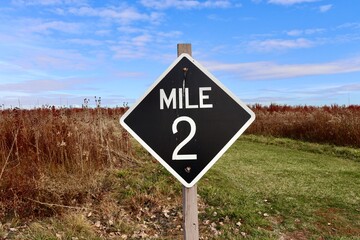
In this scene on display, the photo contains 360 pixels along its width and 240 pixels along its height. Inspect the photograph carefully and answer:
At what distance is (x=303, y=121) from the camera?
17453mm

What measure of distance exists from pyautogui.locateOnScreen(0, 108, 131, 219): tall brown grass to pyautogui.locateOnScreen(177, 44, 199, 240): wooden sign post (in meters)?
3.46

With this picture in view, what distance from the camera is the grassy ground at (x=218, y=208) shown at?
4.91 m

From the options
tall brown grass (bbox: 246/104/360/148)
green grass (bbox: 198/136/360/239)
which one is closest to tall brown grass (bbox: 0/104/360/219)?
green grass (bbox: 198/136/360/239)

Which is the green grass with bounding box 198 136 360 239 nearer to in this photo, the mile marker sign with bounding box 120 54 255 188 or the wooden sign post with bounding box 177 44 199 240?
the wooden sign post with bounding box 177 44 199 240

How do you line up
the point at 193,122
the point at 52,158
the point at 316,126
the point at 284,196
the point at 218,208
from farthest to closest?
the point at 316,126
the point at 52,158
the point at 284,196
the point at 218,208
the point at 193,122

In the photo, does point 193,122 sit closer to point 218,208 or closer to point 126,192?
point 218,208

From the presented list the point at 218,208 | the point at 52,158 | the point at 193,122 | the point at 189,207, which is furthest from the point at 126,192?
the point at 193,122

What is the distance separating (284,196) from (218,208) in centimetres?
167

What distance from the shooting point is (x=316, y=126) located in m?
16.5

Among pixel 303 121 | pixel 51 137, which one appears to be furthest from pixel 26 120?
pixel 303 121

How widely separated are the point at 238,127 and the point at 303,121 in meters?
16.0

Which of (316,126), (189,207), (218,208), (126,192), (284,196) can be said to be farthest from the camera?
(316,126)

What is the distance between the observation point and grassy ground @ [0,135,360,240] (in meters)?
4.91

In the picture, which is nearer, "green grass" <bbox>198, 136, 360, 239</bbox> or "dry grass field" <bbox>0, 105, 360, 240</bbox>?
"dry grass field" <bbox>0, 105, 360, 240</bbox>
